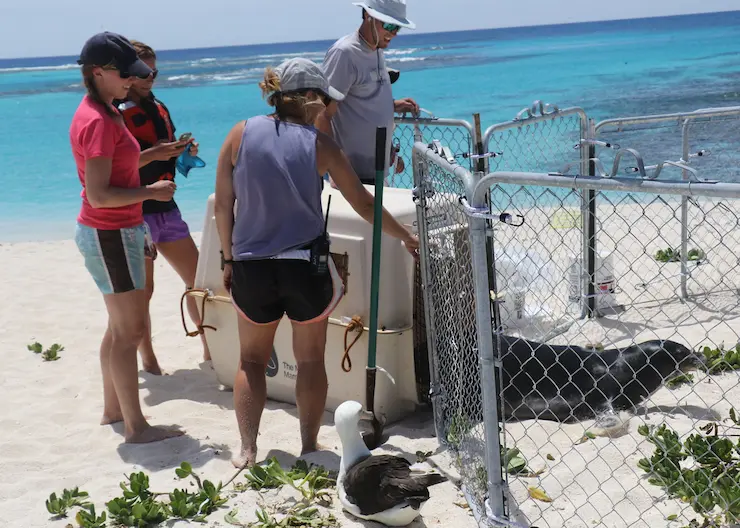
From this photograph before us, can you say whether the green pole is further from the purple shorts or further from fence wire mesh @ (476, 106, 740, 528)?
the purple shorts

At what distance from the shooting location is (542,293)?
572 centimetres

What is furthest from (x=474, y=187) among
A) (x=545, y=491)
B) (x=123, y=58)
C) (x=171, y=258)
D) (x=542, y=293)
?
(x=542, y=293)

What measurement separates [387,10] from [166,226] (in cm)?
178

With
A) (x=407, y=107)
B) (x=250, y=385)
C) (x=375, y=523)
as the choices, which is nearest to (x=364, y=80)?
(x=407, y=107)

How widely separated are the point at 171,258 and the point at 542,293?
8.27 feet

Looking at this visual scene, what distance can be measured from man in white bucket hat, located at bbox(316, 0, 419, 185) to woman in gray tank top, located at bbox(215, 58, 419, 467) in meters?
0.80

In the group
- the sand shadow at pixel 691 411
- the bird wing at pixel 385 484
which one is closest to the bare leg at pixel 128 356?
the bird wing at pixel 385 484

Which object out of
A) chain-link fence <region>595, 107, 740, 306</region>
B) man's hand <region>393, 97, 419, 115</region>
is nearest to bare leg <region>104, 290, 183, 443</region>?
man's hand <region>393, 97, 419, 115</region>

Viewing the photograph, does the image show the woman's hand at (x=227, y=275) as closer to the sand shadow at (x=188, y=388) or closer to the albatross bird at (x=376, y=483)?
the albatross bird at (x=376, y=483)

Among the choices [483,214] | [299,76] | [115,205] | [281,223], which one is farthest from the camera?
[115,205]

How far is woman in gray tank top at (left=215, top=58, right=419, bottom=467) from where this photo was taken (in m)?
3.49

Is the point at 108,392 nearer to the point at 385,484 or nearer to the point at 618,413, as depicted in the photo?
the point at 385,484

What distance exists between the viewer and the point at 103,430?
4.45 meters

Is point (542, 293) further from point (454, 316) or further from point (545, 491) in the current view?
point (545, 491)
